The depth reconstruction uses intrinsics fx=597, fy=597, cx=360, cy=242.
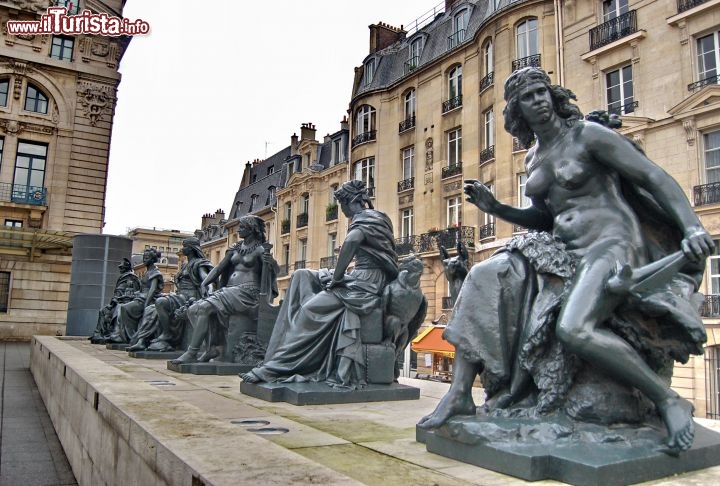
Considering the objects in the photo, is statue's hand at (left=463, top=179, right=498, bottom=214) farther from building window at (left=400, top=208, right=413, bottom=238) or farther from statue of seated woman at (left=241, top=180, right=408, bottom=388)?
building window at (left=400, top=208, right=413, bottom=238)

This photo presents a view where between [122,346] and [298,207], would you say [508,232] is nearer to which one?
[122,346]

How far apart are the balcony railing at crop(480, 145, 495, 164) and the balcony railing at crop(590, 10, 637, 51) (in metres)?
4.67

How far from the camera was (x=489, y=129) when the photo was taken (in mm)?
22094

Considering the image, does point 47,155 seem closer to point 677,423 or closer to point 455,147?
point 455,147

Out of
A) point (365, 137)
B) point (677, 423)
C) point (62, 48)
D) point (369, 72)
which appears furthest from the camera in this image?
point (369, 72)

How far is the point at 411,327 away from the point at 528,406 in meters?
2.87

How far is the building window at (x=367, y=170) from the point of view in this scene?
94.2ft

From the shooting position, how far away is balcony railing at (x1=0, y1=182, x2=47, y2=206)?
26109mm

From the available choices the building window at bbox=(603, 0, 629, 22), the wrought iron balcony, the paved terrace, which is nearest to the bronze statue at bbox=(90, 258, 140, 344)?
the paved terrace

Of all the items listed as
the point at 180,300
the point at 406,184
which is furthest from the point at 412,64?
the point at 180,300

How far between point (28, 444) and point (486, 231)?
17373 mm

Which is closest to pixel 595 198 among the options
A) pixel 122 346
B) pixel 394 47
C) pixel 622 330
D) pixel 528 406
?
pixel 622 330

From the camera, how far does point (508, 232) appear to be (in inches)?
778

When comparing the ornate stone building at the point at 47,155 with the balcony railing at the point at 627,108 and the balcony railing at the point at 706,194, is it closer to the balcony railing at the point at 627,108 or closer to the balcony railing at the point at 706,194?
the balcony railing at the point at 627,108
